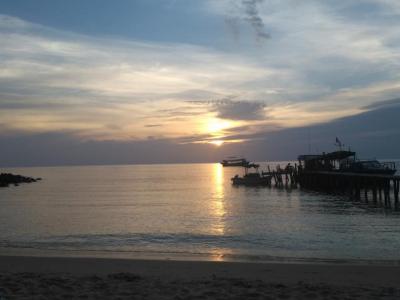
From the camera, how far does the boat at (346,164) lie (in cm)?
6006

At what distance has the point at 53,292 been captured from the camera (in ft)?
33.2

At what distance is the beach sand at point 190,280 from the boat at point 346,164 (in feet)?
155

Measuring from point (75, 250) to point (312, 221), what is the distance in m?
17.1

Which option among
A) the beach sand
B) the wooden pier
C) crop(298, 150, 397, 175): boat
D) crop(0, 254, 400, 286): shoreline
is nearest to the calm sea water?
crop(0, 254, 400, 286): shoreline

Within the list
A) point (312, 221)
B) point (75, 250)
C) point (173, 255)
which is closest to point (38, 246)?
point (75, 250)

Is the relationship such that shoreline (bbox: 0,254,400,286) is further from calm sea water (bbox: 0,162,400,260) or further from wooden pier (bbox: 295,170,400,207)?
wooden pier (bbox: 295,170,400,207)

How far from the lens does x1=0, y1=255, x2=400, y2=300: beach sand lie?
996cm

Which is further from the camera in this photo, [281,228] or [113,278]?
[281,228]

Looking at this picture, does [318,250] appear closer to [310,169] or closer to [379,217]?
[379,217]

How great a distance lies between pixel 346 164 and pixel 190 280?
2426 inches

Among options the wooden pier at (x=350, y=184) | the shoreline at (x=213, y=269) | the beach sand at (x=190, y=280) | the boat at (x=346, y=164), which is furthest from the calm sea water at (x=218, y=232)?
the boat at (x=346, y=164)

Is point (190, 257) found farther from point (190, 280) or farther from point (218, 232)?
point (218, 232)

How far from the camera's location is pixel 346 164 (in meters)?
69.7

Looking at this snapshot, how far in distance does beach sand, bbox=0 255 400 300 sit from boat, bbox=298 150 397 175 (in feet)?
155
